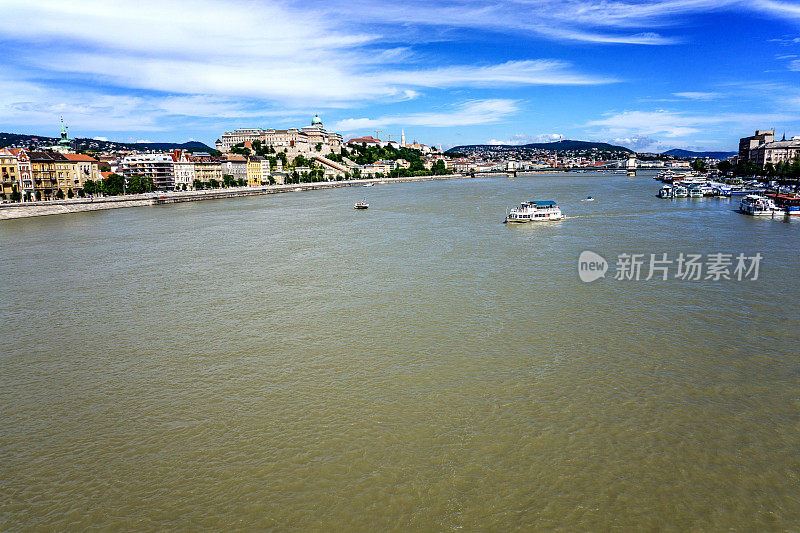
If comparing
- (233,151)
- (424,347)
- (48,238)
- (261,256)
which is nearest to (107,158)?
(233,151)

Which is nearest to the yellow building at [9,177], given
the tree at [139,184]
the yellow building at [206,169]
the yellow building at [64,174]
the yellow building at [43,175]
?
the yellow building at [43,175]

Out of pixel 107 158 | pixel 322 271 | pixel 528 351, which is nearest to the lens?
pixel 528 351

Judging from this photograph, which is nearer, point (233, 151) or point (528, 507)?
point (528, 507)

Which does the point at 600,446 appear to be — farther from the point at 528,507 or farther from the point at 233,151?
the point at 233,151

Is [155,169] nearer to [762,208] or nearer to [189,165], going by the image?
[189,165]

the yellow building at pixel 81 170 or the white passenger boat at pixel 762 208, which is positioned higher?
the yellow building at pixel 81 170

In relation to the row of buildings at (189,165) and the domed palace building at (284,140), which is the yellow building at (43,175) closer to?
the row of buildings at (189,165)

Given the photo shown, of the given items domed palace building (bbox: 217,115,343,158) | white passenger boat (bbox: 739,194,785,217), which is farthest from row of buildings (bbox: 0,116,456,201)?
white passenger boat (bbox: 739,194,785,217)

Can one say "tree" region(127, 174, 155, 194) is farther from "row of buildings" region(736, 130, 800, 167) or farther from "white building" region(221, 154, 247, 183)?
"row of buildings" region(736, 130, 800, 167)
